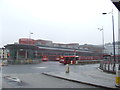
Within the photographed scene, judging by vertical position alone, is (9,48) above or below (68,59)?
above

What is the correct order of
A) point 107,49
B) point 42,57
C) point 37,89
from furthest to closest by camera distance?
point 107,49, point 42,57, point 37,89

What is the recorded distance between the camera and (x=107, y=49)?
88375 millimetres

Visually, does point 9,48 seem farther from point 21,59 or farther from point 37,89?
point 37,89

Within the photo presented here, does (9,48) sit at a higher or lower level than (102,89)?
higher

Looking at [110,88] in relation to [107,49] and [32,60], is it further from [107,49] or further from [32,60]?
[107,49]

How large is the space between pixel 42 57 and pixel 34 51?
12199mm

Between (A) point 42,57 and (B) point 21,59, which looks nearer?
(B) point 21,59

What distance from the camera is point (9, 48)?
150ft

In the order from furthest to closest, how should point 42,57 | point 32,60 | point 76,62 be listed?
point 42,57
point 32,60
point 76,62

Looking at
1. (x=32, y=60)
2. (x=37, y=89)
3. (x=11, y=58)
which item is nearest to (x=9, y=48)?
(x=11, y=58)

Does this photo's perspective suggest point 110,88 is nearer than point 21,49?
Yes

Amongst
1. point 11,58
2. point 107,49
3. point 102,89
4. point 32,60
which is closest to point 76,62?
point 32,60

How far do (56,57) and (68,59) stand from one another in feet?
71.5

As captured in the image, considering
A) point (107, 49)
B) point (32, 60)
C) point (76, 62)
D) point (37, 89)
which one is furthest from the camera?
point (107, 49)
